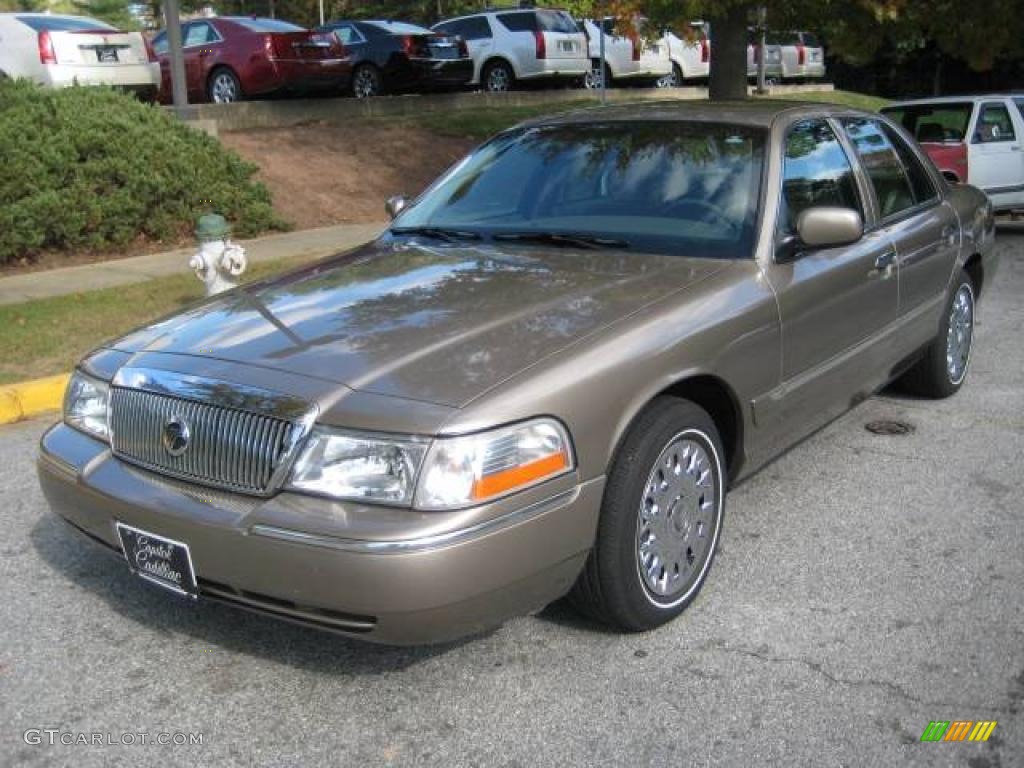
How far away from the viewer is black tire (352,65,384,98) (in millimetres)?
18297

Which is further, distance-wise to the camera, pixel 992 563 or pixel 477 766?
pixel 992 563

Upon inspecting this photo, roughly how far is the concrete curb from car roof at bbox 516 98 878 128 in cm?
333

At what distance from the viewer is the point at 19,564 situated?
→ 406 cm

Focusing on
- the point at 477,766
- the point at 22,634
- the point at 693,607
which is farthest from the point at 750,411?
the point at 22,634

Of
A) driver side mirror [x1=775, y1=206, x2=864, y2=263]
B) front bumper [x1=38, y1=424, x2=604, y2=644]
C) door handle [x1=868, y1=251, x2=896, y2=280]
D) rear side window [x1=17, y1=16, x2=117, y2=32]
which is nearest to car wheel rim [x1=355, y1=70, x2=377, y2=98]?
rear side window [x1=17, y1=16, x2=117, y2=32]

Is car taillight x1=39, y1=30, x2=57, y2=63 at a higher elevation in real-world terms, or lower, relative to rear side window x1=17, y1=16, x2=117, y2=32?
lower

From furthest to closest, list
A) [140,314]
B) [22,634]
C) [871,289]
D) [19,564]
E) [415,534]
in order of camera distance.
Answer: [140,314] → [871,289] → [19,564] → [22,634] → [415,534]

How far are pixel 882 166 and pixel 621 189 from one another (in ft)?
5.35

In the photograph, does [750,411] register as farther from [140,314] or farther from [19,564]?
[140,314]

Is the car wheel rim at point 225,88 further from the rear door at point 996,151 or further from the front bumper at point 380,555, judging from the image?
the front bumper at point 380,555

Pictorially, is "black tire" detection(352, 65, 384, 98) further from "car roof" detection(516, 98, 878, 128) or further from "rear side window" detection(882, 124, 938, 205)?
"car roof" detection(516, 98, 878, 128)

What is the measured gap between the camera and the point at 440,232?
4430mm

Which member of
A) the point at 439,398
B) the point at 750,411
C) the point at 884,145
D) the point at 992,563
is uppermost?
the point at 884,145

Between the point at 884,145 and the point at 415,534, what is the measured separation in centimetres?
364
